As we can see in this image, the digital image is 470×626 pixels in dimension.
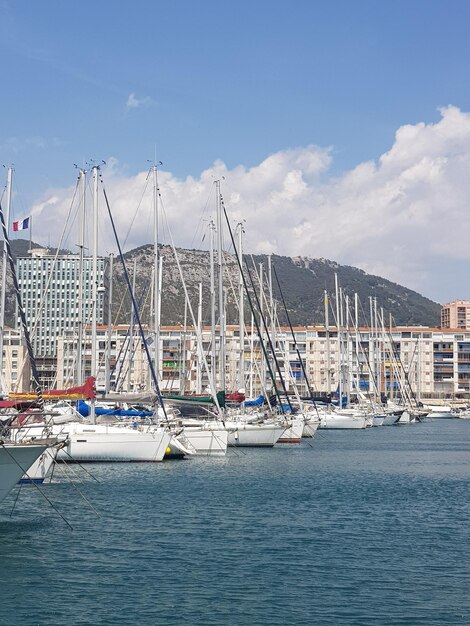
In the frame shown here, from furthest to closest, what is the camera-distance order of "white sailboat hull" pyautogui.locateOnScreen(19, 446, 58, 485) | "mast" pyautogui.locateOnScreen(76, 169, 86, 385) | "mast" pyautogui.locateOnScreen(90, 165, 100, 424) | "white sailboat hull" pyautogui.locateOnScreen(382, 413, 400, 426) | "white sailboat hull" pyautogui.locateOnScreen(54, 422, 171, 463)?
"white sailboat hull" pyautogui.locateOnScreen(382, 413, 400, 426), "mast" pyautogui.locateOnScreen(76, 169, 86, 385), "mast" pyautogui.locateOnScreen(90, 165, 100, 424), "white sailboat hull" pyautogui.locateOnScreen(54, 422, 171, 463), "white sailboat hull" pyautogui.locateOnScreen(19, 446, 58, 485)

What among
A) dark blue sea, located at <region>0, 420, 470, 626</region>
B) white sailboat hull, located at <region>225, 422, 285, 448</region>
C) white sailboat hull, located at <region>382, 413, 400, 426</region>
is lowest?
dark blue sea, located at <region>0, 420, 470, 626</region>

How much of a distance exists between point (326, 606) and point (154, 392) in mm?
38158

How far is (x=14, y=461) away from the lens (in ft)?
109

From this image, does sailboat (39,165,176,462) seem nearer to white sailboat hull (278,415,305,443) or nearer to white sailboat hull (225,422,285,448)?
white sailboat hull (225,422,285,448)

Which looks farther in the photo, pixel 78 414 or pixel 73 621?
pixel 78 414

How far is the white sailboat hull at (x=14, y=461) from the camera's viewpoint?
33.3 m

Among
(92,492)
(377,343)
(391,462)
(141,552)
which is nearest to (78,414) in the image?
(92,492)

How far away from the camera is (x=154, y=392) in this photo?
205ft

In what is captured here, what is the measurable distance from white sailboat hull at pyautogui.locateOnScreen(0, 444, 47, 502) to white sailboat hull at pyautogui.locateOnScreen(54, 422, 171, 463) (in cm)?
2036

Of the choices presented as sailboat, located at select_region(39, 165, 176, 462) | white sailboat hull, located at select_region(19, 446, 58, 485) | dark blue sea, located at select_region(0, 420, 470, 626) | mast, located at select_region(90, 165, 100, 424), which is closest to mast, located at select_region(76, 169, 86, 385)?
mast, located at select_region(90, 165, 100, 424)

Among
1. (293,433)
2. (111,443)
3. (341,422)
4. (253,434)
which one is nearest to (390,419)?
(341,422)

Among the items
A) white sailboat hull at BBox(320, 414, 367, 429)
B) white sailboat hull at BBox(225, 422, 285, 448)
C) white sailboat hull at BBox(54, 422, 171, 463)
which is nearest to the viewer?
white sailboat hull at BBox(54, 422, 171, 463)

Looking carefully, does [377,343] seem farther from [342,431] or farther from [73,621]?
[73,621]

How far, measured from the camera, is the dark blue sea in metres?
24.6
